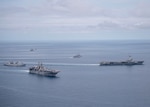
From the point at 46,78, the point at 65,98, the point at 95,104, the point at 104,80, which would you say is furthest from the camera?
the point at 46,78

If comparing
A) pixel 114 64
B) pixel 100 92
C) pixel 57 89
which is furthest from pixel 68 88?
pixel 114 64

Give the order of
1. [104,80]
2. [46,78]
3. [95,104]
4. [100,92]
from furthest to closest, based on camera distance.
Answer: [46,78]
[104,80]
[100,92]
[95,104]

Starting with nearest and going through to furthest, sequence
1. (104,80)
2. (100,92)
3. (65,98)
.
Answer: (65,98) → (100,92) → (104,80)

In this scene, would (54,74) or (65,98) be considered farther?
(54,74)

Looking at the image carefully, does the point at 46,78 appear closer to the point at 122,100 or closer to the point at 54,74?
the point at 54,74

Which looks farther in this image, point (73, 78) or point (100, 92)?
Answer: point (73, 78)

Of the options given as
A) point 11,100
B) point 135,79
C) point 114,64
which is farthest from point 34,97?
point 114,64

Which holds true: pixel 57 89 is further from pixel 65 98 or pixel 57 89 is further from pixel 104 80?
pixel 104 80

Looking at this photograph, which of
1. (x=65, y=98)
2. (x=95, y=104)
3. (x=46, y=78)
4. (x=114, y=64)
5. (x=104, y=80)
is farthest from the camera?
Answer: (x=114, y=64)

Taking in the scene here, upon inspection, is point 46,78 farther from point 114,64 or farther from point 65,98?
point 114,64
